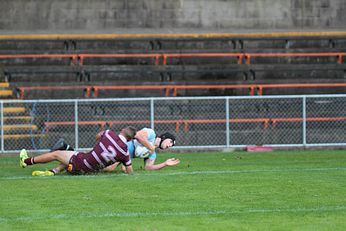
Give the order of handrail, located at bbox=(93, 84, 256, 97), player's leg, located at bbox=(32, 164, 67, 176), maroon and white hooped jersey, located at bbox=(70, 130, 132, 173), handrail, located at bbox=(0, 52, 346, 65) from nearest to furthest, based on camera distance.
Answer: maroon and white hooped jersey, located at bbox=(70, 130, 132, 173) < player's leg, located at bbox=(32, 164, 67, 176) < handrail, located at bbox=(93, 84, 256, 97) < handrail, located at bbox=(0, 52, 346, 65)

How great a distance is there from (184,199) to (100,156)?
3216 millimetres

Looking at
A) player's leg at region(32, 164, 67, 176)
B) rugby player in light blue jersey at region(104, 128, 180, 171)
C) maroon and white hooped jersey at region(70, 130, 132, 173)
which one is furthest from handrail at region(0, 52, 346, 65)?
maroon and white hooped jersey at region(70, 130, 132, 173)

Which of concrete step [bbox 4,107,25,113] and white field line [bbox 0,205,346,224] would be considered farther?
concrete step [bbox 4,107,25,113]

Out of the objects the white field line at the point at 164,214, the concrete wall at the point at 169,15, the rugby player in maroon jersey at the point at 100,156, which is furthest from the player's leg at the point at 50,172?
the concrete wall at the point at 169,15

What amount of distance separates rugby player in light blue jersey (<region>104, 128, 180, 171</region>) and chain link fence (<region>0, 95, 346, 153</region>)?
603 centimetres

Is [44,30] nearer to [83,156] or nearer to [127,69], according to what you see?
[127,69]

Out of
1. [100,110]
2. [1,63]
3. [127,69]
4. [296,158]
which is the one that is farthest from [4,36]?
[296,158]

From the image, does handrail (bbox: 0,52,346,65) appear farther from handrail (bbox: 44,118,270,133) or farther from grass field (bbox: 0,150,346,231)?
grass field (bbox: 0,150,346,231)

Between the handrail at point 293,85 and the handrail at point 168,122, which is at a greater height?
the handrail at point 293,85

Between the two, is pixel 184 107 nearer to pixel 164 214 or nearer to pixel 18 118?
pixel 18 118

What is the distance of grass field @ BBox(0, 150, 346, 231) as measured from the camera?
35.1 feet

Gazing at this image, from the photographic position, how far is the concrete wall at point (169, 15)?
30531 mm

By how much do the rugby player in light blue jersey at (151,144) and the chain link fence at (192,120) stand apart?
6031mm

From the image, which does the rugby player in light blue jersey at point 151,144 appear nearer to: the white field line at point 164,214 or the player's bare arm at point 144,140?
the player's bare arm at point 144,140
